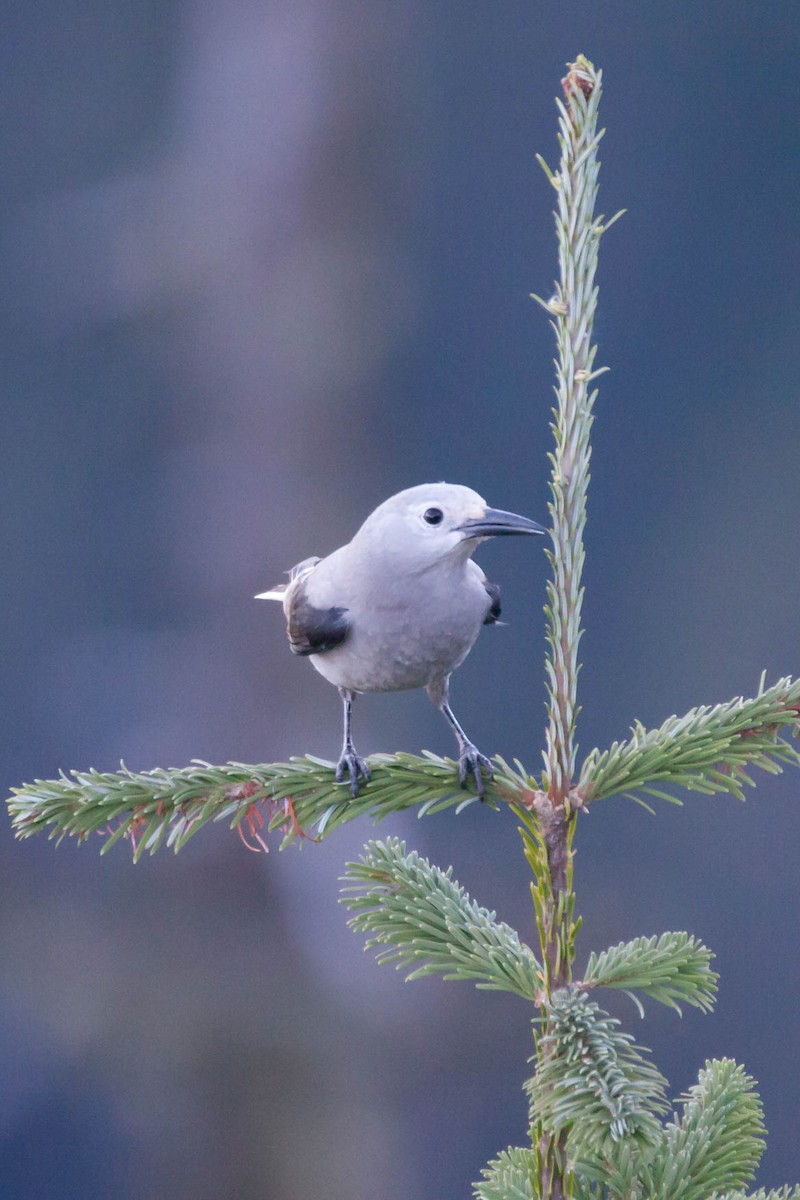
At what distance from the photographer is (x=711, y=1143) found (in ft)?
2.21

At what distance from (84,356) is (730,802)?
1823 mm

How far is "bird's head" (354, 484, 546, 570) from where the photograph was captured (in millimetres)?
979

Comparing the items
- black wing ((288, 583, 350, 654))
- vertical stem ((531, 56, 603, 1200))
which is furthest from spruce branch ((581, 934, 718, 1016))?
black wing ((288, 583, 350, 654))

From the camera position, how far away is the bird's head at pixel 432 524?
3.21ft

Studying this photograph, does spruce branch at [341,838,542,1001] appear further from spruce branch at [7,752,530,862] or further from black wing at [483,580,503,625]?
black wing at [483,580,503,625]

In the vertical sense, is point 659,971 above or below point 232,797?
below

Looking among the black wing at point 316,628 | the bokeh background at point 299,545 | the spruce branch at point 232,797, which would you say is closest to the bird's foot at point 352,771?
the spruce branch at point 232,797

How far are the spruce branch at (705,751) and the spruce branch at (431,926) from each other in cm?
10

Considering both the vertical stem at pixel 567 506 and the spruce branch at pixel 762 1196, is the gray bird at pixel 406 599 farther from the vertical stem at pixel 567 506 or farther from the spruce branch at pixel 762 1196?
the spruce branch at pixel 762 1196

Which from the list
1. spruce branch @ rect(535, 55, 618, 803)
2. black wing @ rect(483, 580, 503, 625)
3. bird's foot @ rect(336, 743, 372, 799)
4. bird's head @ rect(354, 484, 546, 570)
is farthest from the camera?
black wing @ rect(483, 580, 503, 625)

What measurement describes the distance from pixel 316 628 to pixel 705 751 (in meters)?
0.48

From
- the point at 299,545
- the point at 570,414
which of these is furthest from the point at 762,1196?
the point at 299,545

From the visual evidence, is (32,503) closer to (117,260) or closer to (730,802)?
(117,260)

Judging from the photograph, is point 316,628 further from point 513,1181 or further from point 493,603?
point 513,1181
